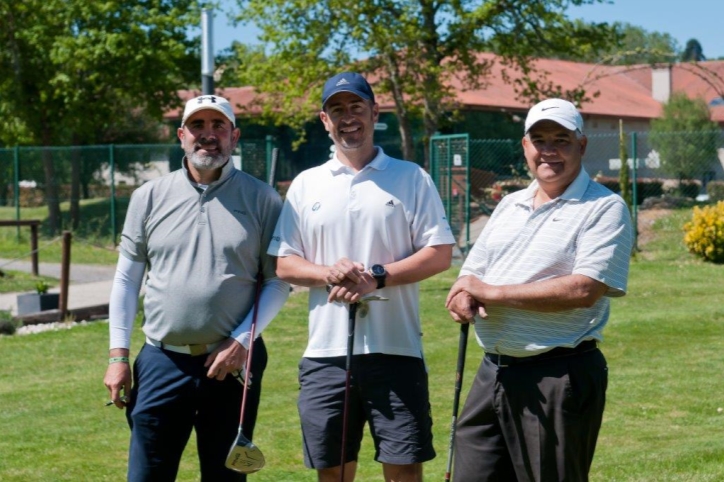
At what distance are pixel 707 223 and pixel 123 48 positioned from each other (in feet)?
53.2

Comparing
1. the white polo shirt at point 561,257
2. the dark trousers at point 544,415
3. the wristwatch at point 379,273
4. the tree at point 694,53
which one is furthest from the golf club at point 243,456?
the tree at point 694,53

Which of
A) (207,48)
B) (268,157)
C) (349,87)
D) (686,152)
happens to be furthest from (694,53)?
(349,87)

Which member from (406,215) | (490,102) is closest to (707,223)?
(406,215)

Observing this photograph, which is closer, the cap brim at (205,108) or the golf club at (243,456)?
the golf club at (243,456)

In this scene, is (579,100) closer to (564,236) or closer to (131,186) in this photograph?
(131,186)

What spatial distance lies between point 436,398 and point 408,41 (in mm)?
17204

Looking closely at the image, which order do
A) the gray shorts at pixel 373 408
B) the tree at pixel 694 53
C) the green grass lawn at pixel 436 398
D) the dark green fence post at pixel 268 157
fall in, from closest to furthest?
the gray shorts at pixel 373 408
the green grass lawn at pixel 436 398
the dark green fence post at pixel 268 157
the tree at pixel 694 53

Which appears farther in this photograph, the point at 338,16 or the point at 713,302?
the point at 338,16

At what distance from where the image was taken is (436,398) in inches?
376

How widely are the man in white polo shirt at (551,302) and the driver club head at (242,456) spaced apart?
3.13 feet

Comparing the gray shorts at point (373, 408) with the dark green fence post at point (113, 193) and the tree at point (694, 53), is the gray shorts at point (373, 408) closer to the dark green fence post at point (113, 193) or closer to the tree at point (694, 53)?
the dark green fence post at point (113, 193)

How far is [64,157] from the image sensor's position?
29969mm

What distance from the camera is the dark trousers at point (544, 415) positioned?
4.47 m

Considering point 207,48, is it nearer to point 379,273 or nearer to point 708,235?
point 708,235
